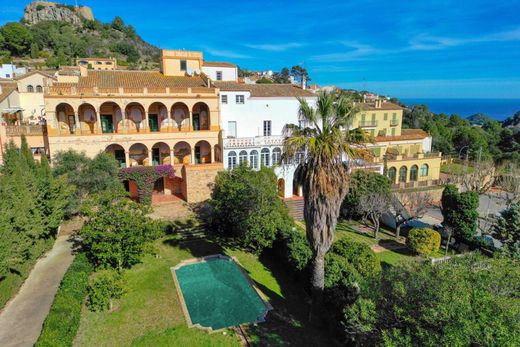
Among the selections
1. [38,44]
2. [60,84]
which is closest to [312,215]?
[60,84]

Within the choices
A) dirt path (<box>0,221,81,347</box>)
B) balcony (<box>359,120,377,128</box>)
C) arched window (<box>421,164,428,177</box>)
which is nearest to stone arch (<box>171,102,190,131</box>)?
dirt path (<box>0,221,81,347</box>)

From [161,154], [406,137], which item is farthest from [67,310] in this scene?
[406,137]

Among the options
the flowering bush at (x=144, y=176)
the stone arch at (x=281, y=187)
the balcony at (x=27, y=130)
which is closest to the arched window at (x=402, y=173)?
the stone arch at (x=281, y=187)

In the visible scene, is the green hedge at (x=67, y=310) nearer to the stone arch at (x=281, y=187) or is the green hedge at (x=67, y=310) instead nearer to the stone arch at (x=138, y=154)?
Result: the stone arch at (x=138, y=154)

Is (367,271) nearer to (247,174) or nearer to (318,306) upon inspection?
(318,306)

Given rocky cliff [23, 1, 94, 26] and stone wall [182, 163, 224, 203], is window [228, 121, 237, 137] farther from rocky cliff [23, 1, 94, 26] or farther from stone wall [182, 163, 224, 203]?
rocky cliff [23, 1, 94, 26]

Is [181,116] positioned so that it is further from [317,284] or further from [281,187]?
[317,284]
